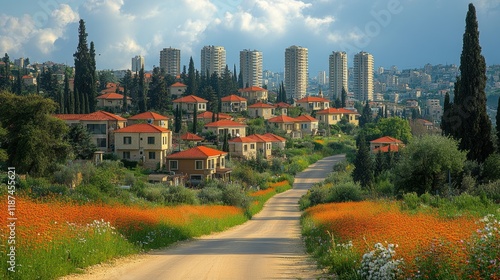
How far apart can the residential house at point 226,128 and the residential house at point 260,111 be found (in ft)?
88.0

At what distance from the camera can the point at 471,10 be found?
1794 inches

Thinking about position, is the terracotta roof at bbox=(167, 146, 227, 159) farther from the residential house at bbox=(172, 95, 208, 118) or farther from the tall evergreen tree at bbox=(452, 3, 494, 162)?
the residential house at bbox=(172, 95, 208, 118)

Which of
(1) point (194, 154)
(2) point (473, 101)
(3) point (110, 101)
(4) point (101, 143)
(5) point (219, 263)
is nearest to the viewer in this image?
(5) point (219, 263)

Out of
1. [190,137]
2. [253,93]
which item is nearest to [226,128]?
[190,137]

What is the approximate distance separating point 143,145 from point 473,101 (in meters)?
45.6

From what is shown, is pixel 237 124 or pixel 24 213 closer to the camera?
pixel 24 213

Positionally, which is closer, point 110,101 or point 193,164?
point 193,164

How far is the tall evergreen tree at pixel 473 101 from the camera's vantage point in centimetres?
4409

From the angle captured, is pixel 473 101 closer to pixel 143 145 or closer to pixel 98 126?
pixel 143 145

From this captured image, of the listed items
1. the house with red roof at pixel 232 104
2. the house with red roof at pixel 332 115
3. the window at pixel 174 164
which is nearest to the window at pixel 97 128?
the window at pixel 174 164

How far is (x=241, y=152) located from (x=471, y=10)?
57445mm

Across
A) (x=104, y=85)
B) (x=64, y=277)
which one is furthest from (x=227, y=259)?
(x=104, y=85)

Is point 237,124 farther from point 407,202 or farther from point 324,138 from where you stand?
point 407,202

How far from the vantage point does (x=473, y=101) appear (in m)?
43.9
